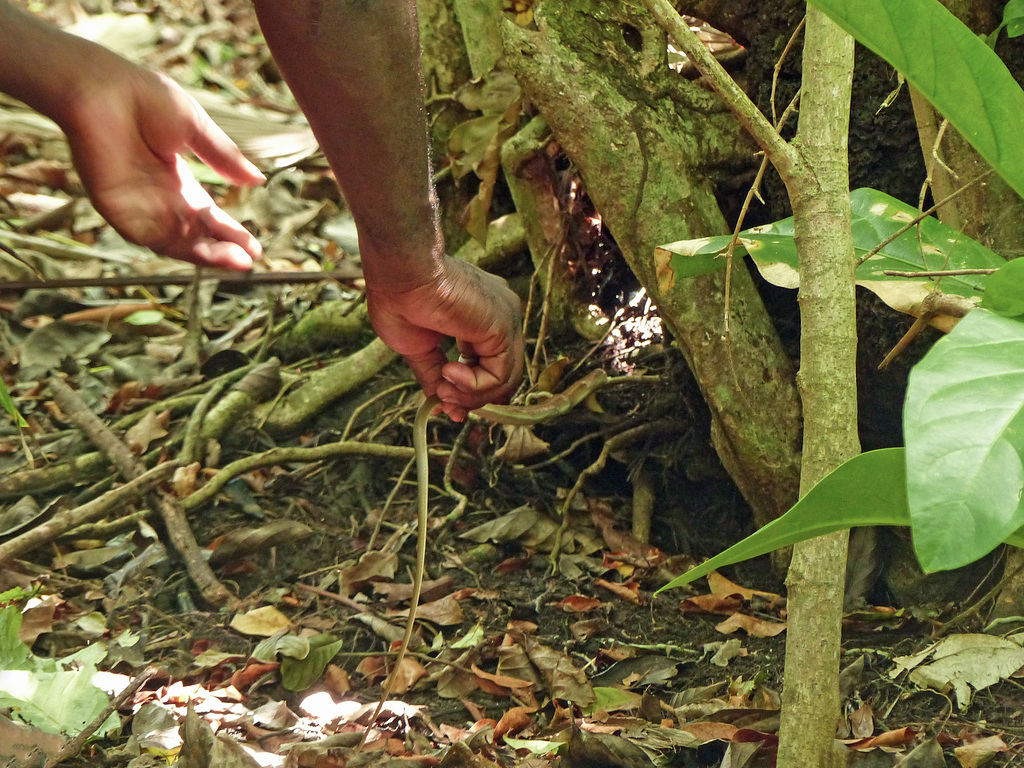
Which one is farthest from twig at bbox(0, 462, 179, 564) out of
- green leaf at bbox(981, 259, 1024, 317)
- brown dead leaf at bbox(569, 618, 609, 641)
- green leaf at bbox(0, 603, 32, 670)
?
green leaf at bbox(981, 259, 1024, 317)

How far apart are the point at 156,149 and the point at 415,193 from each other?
13.7 inches

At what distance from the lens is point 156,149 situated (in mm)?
1247

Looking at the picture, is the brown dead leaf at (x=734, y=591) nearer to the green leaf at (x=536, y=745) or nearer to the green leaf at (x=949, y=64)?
the green leaf at (x=536, y=745)

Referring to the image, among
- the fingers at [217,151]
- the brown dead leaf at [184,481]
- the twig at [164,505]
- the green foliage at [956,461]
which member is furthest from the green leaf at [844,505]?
the brown dead leaf at [184,481]

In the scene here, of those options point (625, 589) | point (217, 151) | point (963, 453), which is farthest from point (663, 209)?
point (963, 453)

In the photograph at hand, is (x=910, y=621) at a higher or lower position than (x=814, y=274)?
lower

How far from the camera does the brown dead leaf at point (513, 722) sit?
1.50 metres

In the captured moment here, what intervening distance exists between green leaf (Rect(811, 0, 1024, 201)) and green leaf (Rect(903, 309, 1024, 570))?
278mm

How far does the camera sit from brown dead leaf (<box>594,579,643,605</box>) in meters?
1.85

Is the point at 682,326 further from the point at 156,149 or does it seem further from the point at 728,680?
the point at 156,149

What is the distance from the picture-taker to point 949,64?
2.92 ft

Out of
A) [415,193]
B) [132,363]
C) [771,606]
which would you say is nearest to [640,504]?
[771,606]

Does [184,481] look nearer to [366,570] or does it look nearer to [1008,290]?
[366,570]

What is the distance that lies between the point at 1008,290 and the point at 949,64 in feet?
0.73
